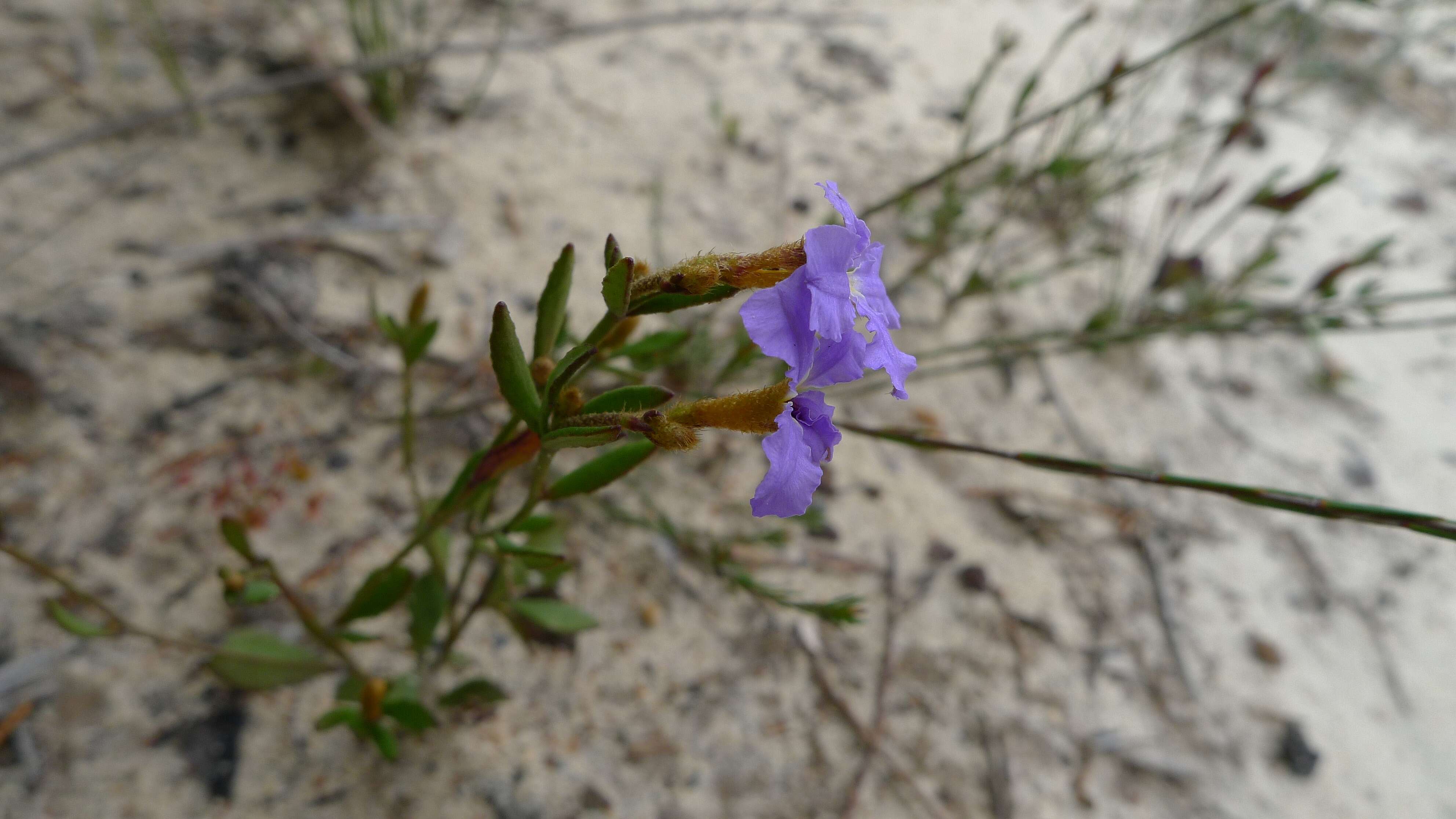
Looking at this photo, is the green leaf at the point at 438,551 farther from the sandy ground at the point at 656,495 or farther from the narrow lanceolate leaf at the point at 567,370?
the narrow lanceolate leaf at the point at 567,370

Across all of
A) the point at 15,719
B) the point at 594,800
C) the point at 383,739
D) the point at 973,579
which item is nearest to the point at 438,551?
the point at 383,739

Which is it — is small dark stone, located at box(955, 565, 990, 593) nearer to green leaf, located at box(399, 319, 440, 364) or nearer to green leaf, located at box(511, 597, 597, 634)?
green leaf, located at box(511, 597, 597, 634)

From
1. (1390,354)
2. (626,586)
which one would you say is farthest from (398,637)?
(1390,354)

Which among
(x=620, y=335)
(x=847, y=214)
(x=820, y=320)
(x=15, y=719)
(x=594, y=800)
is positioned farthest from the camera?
(x=594, y=800)

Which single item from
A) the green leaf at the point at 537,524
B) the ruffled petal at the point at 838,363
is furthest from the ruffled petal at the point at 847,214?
the green leaf at the point at 537,524

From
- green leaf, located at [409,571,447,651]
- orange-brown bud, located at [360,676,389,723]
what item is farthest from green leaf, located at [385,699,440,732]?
green leaf, located at [409,571,447,651]

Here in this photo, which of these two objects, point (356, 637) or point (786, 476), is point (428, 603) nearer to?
point (356, 637)

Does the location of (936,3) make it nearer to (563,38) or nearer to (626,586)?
(563,38)
